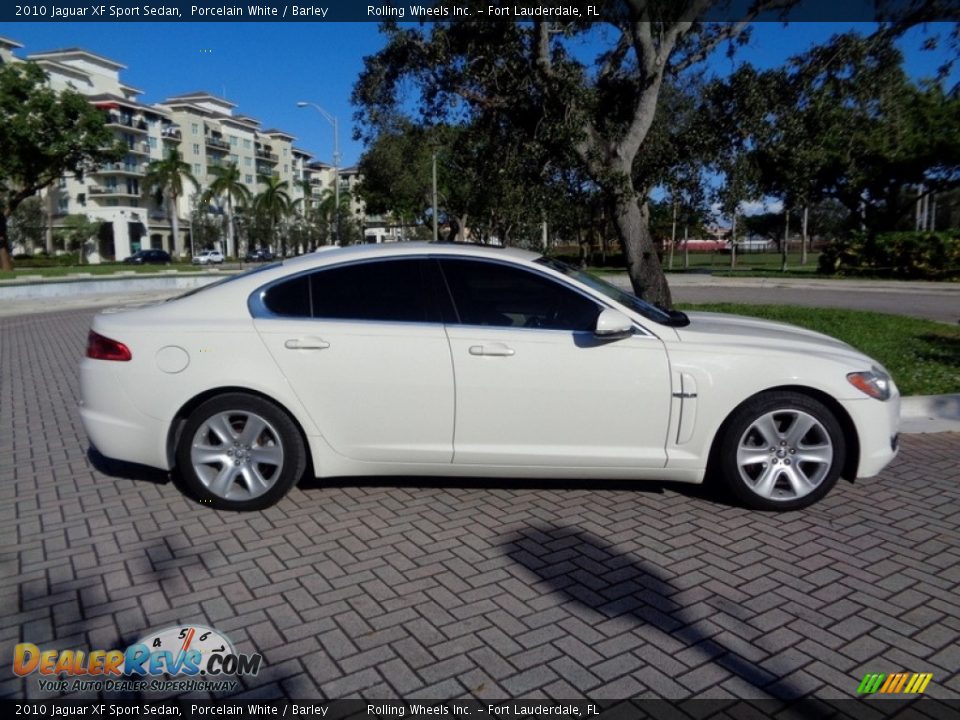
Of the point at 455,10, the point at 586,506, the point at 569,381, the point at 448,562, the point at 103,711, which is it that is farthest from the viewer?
the point at 455,10

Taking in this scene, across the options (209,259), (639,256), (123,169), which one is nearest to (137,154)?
(123,169)

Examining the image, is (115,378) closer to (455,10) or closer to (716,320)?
(716,320)

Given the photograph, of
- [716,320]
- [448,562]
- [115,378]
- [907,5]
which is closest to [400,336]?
[448,562]

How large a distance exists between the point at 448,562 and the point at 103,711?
5.51 ft

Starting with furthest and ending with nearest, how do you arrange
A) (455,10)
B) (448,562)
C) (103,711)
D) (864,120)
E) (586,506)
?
(864,120), (455,10), (586,506), (448,562), (103,711)

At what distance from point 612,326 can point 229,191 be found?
84497mm

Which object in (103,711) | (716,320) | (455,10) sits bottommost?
(103,711)

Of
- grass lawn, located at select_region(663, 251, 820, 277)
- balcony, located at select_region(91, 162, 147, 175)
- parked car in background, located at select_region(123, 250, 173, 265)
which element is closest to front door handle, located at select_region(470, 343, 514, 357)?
grass lawn, located at select_region(663, 251, 820, 277)

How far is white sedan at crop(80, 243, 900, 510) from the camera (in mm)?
4355

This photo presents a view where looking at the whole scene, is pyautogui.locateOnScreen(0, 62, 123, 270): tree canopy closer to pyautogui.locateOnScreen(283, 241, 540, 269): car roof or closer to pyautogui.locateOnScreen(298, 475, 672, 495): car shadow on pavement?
pyautogui.locateOnScreen(283, 241, 540, 269): car roof

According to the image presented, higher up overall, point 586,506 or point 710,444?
point 710,444

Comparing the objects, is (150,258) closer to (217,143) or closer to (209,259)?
(209,259)

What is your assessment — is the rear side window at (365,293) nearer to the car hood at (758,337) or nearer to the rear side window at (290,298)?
the rear side window at (290,298)

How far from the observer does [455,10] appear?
10.5 metres
